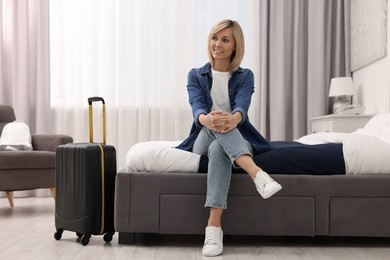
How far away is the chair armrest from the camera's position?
12.4 feet

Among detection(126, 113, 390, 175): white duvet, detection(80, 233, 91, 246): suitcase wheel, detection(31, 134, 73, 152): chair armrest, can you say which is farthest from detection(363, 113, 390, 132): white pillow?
detection(31, 134, 73, 152): chair armrest

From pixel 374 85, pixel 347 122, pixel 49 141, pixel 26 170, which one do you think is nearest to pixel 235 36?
pixel 347 122

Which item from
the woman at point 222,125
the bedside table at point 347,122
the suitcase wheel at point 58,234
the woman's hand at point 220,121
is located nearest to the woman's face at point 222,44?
the woman at point 222,125

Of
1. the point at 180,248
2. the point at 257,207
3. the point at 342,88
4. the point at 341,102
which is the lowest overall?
the point at 180,248

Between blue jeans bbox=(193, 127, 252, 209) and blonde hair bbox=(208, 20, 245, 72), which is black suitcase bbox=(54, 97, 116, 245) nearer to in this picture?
blue jeans bbox=(193, 127, 252, 209)

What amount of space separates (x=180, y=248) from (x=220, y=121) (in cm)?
60

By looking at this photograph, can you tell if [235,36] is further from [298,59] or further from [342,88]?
[298,59]

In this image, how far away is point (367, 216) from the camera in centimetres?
238

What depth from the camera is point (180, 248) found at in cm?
236

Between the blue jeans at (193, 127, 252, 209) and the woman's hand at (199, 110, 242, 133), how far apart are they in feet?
0.10

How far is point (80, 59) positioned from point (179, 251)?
3.04 meters

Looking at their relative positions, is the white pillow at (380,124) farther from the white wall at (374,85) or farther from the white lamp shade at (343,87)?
the white lamp shade at (343,87)

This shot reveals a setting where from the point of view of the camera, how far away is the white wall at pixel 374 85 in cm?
387

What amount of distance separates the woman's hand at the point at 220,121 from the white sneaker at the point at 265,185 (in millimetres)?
243
